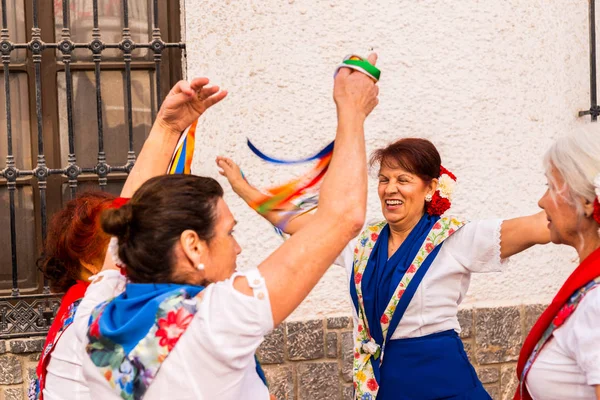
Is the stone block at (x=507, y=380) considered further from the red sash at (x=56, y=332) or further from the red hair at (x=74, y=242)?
the red sash at (x=56, y=332)

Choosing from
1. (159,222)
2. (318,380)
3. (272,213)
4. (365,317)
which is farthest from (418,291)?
(159,222)

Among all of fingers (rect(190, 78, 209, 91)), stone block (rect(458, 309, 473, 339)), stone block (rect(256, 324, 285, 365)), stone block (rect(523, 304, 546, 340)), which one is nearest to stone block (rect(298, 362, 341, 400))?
stone block (rect(256, 324, 285, 365))

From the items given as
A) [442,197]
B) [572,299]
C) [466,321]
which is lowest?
[466,321]

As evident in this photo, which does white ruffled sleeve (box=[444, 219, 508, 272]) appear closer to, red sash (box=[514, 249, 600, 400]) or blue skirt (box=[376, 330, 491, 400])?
blue skirt (box=[376, 330, 491, 400])

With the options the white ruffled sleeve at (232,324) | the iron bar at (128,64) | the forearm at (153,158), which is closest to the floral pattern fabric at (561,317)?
the white ruffled sleeve at (232,324)

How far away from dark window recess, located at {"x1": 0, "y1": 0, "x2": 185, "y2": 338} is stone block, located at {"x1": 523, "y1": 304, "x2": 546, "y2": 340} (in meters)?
2.50

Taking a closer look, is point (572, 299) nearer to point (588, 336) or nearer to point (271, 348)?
point (588, 336)

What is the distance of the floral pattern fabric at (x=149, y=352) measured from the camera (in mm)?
1763

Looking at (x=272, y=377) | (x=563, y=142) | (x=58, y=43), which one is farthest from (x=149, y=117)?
(x=563, y=142)

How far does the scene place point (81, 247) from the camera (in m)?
2.74

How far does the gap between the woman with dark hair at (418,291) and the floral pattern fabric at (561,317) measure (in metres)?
1.04

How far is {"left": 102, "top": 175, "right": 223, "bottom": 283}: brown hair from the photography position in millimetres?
1878

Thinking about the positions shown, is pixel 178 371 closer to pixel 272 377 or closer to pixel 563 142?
pixel 563 142

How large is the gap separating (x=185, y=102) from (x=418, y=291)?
1.41m
